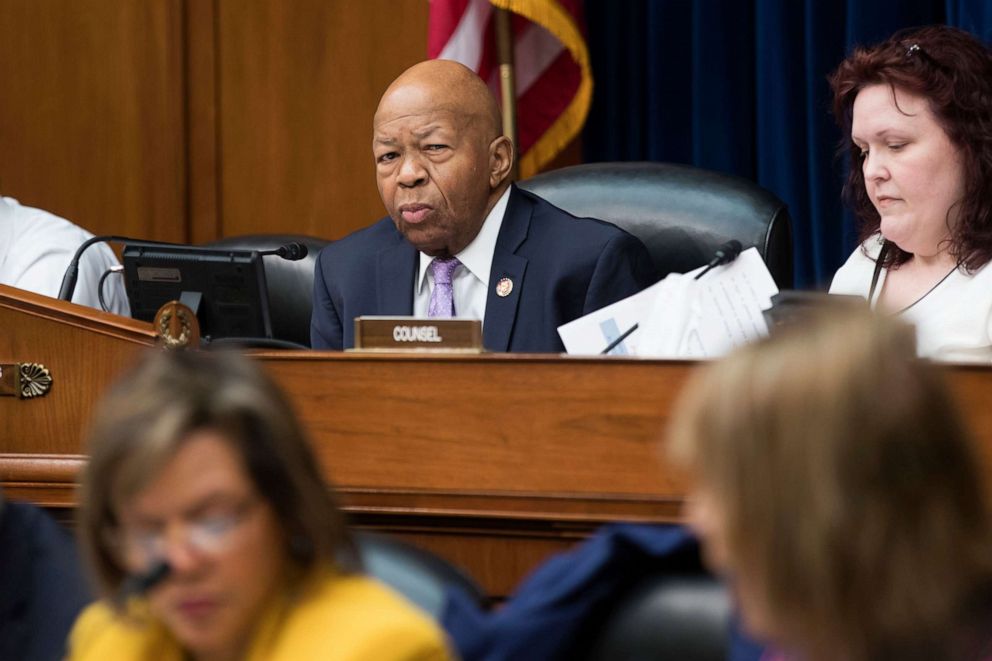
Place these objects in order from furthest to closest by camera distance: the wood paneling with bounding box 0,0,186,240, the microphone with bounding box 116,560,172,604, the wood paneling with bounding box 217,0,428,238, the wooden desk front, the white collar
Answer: the wood paneling with bounding box 0,0,186,240 < the wood paneling with bounding box 217,0,428,238 < the white collar < the wooden desk front < the microphone with bounding box 116,560,172,604

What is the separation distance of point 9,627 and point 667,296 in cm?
116

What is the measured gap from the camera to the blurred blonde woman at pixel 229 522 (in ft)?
4.32

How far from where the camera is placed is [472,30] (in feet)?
14.3

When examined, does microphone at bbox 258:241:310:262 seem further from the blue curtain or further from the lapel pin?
the blue curtain

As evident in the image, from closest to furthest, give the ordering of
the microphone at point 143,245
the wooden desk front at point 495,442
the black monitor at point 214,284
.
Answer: the wooden desk front at point 495,442
the black monitor at point 214,284
the microphone at point 143,245

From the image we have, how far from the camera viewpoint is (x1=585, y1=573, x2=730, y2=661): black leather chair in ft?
4.33

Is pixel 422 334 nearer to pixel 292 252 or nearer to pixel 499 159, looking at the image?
pixel 292 252

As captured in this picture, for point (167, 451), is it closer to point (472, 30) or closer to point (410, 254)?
point (410, 254)

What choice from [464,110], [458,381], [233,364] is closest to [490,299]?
[464,110]

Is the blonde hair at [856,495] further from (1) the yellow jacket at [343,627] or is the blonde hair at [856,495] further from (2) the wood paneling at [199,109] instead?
(2) the wood paneling at [199,109]

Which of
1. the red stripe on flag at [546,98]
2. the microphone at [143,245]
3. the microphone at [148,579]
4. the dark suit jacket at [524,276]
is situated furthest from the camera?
the red stripe on flag at [546,98]

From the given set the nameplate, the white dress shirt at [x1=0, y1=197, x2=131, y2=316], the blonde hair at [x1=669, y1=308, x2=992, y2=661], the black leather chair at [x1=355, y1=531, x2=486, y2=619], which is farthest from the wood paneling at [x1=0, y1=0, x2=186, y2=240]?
the blonde hair at [x1=669, y1=308, x2=992, y2=661]

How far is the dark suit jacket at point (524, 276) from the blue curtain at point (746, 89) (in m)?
0.98

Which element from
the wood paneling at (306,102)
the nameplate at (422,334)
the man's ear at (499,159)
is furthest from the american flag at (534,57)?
the nameplate at (422,334)
